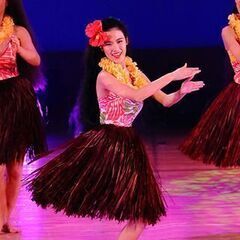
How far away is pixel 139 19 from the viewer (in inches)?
264

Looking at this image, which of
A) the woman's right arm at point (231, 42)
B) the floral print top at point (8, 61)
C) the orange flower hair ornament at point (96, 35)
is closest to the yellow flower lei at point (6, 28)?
the floral print top at point (8, 61)

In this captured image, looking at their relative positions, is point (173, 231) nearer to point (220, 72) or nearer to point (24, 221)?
point (24, 221)

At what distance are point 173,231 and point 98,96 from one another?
0.91 meters

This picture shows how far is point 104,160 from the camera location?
302 cm

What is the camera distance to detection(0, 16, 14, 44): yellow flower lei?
366 centimetres

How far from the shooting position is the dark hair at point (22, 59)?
3.77 meters

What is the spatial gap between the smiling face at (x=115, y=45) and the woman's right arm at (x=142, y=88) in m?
0.08

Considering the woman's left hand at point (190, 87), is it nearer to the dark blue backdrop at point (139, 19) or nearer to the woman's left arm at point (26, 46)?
the woman's left arm at point (26, 46)

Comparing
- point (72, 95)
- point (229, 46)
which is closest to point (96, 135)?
point (229, 46)

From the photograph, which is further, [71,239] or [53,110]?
[53,110]

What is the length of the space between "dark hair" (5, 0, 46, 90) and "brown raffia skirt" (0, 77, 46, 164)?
0.41ft

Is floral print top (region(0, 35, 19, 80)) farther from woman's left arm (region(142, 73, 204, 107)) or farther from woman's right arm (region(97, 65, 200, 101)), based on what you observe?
woman's left arm (region(142, 73, 204, 107))

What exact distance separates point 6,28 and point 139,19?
3.15 metres

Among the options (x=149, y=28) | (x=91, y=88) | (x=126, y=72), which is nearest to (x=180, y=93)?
(x=126, y=72)
